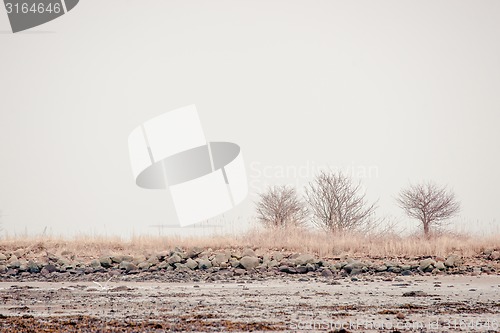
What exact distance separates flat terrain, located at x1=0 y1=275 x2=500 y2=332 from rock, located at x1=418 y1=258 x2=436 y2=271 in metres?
1.16

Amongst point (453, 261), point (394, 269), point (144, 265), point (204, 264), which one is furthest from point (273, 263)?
point (453, 261)

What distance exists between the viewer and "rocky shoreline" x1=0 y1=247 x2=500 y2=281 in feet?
68.7

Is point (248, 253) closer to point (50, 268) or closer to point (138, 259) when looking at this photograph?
point (138, 259)

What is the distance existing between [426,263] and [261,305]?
29.2 feet

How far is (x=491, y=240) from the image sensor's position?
25844mm

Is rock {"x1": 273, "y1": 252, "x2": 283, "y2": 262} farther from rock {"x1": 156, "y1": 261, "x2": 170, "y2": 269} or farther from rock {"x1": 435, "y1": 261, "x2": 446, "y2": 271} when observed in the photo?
rock {"x1": 435, "y1": 261, "x2": 446, "y2": 271}

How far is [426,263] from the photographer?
21172mm

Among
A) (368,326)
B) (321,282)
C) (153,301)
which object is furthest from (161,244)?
(368,326)

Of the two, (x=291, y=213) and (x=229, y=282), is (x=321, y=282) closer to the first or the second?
(x=229, y=282)

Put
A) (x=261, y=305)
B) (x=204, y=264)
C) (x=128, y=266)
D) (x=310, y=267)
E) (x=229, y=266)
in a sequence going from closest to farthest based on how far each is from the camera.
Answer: (x=261, y=305), (x=310, y=267), (x=128, y=266), (x=204, y=264), (x=229, y=266)

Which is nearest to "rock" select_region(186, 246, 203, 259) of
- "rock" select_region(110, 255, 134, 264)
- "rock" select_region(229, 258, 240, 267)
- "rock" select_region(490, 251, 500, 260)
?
"rock" select_region(229, 258, 240, 267)

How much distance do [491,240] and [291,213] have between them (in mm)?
15323

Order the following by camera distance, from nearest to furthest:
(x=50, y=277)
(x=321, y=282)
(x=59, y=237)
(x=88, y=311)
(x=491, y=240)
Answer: (x=88, y=311)
(x=321, y=282)
(x=50, y=277)
(x=491, y=240)
(x=59, y=237)

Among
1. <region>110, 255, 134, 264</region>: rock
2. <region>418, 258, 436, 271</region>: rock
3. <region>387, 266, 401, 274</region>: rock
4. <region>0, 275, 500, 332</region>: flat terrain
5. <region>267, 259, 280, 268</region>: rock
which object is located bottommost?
<region>0, 275, 500, 332</region>: flat terrain
